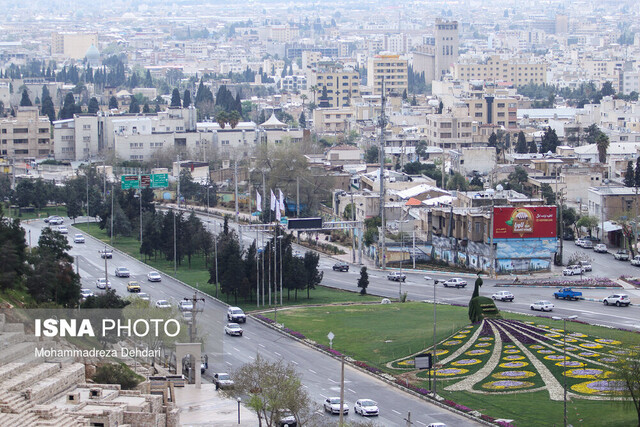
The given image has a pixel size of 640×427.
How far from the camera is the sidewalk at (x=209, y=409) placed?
52.1 m

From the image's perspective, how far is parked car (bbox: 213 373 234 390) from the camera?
56812 millimetres

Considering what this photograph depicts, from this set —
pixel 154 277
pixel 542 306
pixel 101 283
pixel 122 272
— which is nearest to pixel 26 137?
pixel 122 272

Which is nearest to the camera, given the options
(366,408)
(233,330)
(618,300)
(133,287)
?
(366,408)

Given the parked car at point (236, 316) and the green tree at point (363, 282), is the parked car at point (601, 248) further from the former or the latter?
the parked car at point (236, 316)

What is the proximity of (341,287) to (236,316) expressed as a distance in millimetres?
14442

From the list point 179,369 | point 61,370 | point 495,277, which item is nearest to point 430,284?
point 495,277

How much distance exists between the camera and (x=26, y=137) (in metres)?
144

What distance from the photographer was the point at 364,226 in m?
100

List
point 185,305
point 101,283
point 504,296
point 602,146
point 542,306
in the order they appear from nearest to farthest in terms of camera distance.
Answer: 1. point 185,305
2. point 542,306
3. point 504,296
4. point 101,283
5. point 602,146

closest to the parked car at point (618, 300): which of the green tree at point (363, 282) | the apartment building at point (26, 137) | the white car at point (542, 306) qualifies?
the white car at point (542, 306)

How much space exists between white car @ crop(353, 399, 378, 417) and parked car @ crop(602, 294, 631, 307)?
26.2 meters

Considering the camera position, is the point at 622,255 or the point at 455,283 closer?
the point at 455,283

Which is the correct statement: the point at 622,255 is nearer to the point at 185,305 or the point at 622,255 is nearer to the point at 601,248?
the point at 601,248

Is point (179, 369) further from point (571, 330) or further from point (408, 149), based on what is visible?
point (408, 149)
